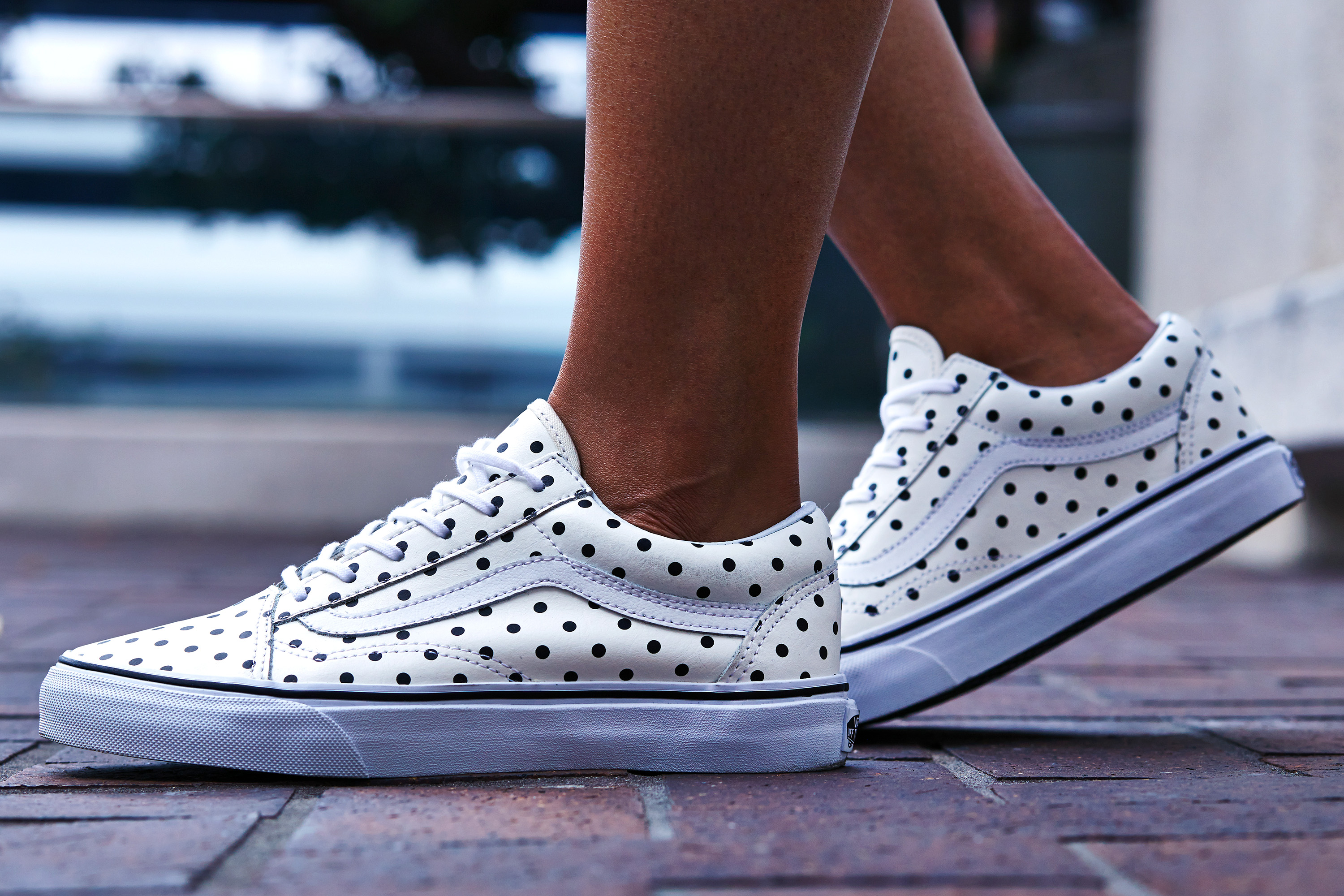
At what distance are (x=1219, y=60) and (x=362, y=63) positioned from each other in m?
3.87

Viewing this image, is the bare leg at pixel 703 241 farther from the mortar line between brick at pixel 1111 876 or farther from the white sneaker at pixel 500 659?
the mortar line between brick at pixel 1111 876

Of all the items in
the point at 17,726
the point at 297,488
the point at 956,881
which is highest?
the point at 956,881

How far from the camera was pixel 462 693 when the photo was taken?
0.95 metres

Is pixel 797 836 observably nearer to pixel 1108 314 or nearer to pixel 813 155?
pixel 813 155

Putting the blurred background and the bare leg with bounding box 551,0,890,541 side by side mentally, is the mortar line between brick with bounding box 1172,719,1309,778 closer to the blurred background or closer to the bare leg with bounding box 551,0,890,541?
→ the bare leg with bounding box 551,0,890,541

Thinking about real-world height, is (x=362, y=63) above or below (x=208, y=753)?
above

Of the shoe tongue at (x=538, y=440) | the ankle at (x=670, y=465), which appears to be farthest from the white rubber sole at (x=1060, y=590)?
the shoe tongue at (x=538, y=440)

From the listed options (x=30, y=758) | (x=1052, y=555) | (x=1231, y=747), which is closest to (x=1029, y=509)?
(x=1052, y=555)

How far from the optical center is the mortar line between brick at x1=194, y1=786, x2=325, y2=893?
66 cm

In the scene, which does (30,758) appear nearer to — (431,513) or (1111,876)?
(431,513)

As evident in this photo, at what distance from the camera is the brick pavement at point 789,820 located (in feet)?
2.18

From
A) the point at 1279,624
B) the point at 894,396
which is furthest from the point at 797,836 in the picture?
the point at 1279,624

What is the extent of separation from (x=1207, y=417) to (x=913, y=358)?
29cm

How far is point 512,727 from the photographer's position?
37.5 inches
